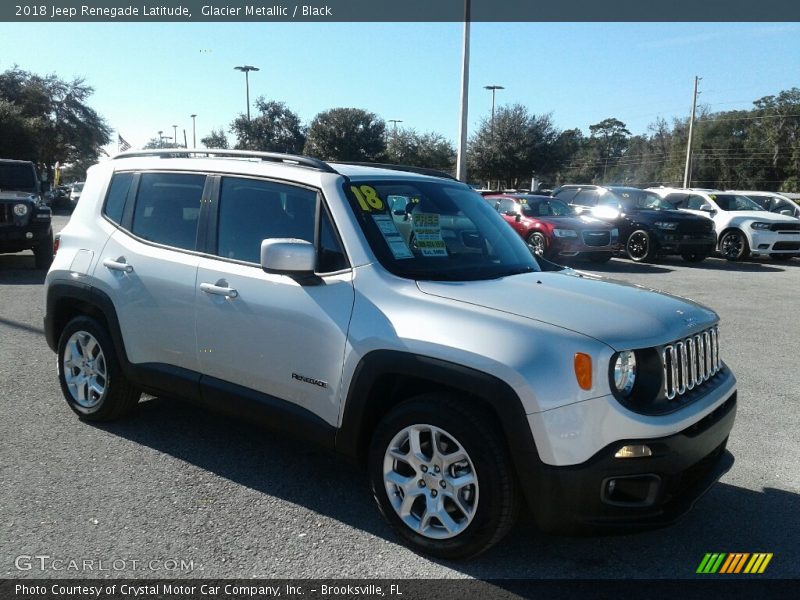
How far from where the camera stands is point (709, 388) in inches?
136

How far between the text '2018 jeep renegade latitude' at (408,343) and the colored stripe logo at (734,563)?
38cm

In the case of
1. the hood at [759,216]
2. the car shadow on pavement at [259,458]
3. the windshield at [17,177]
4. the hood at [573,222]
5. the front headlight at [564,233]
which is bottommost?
the car shadow on pavement at [259,458]

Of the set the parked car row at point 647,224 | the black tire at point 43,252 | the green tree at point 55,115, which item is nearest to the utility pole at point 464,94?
the parked car row at point 647,224

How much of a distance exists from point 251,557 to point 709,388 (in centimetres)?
233

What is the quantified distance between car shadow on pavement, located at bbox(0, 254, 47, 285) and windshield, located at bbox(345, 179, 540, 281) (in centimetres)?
939

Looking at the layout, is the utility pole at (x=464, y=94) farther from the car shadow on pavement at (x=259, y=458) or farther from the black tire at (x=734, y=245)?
the car shadow on pavement at (x=259, y=458)

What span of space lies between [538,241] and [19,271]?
1047 centimetres

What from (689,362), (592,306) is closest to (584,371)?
(592,306)

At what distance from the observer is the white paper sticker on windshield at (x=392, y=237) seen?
3.64 metres

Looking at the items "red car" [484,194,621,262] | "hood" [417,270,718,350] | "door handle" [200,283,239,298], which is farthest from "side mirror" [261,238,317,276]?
"red car" [484,194,621,262]

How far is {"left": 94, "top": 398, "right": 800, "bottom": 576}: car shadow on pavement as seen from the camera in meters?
3.24

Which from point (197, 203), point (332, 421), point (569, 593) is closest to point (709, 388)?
point (569, 593)

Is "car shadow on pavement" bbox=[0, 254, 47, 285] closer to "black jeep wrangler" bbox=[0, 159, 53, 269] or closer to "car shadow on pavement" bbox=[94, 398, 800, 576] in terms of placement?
"black jeep wrangler" bbox=[0, 159, 53, 269]

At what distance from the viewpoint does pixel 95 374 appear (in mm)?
4824
